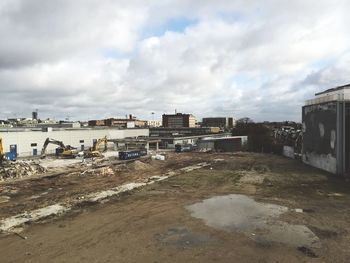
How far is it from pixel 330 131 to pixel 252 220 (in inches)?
951

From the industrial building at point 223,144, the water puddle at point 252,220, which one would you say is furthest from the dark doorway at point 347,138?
the industrial building at point 223,144

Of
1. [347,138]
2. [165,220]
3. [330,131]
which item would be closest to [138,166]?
[330,131]

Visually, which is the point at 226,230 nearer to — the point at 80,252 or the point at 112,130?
the point at 80,252

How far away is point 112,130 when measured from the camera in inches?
3738

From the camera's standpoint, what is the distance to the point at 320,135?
44.4 m

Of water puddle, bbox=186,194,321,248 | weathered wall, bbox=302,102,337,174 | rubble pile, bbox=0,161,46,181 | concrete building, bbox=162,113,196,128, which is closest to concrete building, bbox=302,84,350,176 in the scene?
weathered wall, bbox=302,102,337,174

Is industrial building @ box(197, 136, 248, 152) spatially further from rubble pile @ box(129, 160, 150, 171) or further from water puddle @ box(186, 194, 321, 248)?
water puddle @ box(186, 194, 321, 248)

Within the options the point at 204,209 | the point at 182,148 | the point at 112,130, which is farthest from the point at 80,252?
the point at 112,130

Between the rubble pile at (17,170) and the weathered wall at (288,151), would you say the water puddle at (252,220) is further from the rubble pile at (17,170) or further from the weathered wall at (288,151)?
the weathered wall at (288,151)

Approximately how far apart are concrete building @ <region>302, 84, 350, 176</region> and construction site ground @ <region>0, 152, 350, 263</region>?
8.13 feet

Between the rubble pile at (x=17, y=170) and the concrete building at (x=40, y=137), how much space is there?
19159 millimetres

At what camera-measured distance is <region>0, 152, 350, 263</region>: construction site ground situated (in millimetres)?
15719

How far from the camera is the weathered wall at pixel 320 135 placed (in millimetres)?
40281

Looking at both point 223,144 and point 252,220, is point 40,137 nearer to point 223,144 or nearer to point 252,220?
point 223,144
